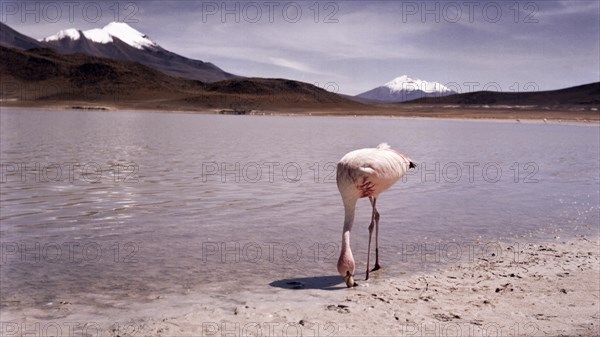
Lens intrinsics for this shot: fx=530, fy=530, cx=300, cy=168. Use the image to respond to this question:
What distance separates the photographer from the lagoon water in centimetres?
570

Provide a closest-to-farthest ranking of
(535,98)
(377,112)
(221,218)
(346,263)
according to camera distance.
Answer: (346,263) < (221,218) < (377,112) < (535,98)

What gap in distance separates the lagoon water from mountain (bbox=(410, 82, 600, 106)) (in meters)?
121

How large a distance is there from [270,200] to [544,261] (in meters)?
5.03

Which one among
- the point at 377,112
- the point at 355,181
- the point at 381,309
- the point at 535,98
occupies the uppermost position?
the point at 535,98

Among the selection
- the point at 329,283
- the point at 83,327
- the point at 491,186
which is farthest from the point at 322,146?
the point at 83,327

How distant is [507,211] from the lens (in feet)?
30.8

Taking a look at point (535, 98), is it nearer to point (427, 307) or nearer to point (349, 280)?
point (349, 280)

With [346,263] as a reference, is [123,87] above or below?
above

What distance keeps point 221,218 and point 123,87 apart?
129 metres

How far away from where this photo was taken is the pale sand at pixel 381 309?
13.8 feet

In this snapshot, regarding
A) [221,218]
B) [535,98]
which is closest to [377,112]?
[535,98]

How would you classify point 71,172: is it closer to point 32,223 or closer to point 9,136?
point 32,223

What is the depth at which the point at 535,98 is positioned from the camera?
454 feet

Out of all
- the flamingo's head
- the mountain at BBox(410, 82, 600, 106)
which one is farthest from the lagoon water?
the mountain at BBox(410, 82, 600, 106)
